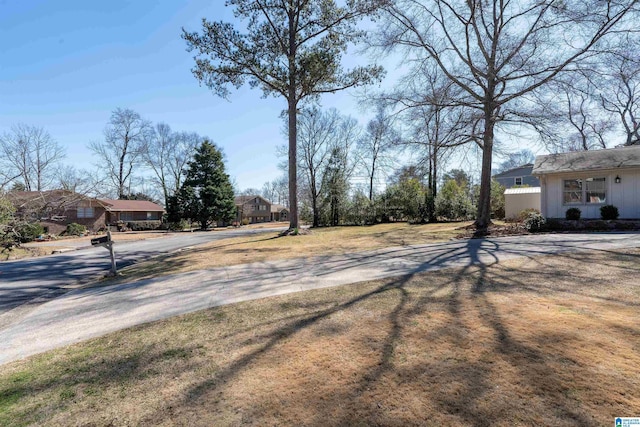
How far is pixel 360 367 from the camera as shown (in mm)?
2730

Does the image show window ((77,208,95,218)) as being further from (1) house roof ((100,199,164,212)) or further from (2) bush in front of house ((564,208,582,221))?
(2) bush in front of house ((564,208,582,221))

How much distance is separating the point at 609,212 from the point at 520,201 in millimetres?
6643

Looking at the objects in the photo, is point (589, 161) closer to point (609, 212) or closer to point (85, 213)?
point (609, 212)

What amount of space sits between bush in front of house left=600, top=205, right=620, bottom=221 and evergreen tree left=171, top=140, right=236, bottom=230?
33201 mm

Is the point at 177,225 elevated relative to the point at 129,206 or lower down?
lower down

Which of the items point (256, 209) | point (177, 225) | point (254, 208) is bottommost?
point (177, 225)

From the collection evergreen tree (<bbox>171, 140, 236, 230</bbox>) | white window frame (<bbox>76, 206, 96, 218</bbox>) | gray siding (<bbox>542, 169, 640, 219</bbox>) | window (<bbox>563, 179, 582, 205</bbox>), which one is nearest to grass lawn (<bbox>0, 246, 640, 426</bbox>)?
gray siding (<bbox>542, 169, 640, 219</bbox>)

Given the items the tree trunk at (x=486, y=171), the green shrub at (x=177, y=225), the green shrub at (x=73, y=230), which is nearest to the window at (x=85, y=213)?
the green shrub at (x=73, y=230)

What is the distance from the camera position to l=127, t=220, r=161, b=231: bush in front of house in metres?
37.1

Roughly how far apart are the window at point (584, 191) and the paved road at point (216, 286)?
5.53m

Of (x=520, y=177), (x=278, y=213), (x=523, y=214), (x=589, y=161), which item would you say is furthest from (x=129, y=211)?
(x=520, y=177)

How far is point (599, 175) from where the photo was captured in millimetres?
14172

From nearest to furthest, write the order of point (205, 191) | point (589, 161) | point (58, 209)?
point (589, 161) < point (58, 209) < point (205, 191)

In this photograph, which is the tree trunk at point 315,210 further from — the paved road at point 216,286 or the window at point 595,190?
the paved road at point 216,286
